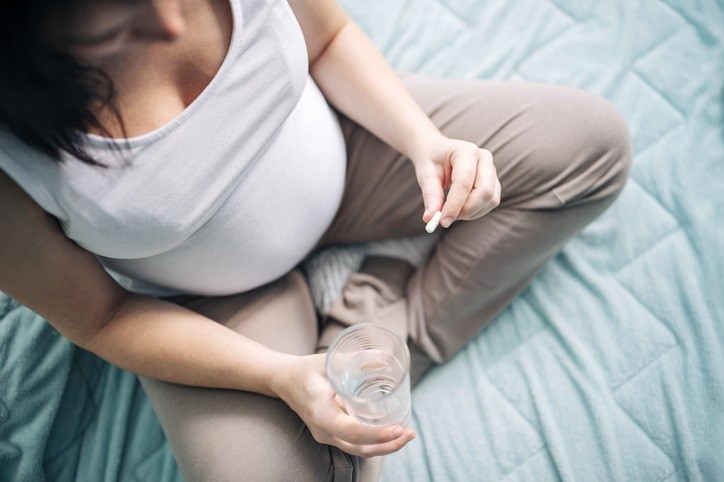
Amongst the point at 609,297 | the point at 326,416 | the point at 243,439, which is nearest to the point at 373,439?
the point at 326,416

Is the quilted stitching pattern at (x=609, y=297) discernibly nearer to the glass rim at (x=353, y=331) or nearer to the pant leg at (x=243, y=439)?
the pant leg at (x=243, y=439)

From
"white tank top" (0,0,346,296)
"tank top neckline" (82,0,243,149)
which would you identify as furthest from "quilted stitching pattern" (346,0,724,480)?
"tank top neckline" (82,0,243,149)

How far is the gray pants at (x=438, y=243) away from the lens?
0.70 m

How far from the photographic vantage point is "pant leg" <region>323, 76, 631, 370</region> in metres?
0.78

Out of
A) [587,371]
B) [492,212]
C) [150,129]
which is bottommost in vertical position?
[587,371]

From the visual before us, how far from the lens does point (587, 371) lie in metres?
0.84

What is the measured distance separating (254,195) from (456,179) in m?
0.23

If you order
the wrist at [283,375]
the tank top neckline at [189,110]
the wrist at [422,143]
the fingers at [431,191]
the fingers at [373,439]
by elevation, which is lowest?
the fingers at [373,439]

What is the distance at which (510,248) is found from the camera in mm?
802

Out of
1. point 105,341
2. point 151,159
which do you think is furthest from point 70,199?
point 105,341

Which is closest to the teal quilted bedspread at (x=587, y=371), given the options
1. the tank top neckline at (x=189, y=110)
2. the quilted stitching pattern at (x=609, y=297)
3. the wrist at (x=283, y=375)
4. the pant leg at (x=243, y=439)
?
the quilted stitching pattern at (x=609, y=297)

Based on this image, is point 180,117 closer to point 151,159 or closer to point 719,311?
point 151,159

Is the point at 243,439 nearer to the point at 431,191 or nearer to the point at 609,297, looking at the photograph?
the point at 431,191

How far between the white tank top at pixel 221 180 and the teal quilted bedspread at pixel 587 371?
0.89 feet
